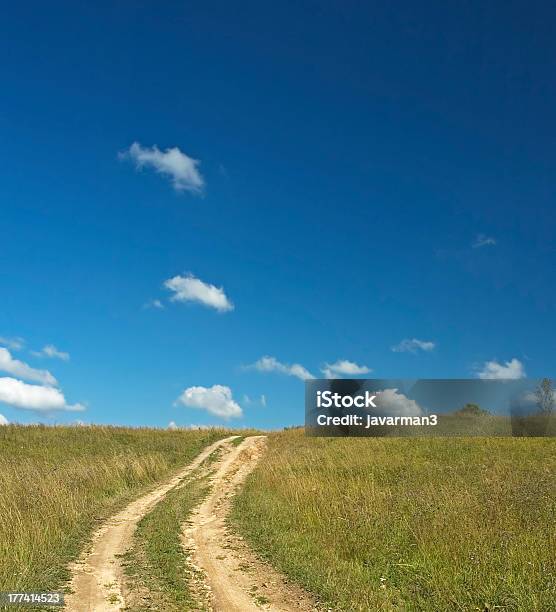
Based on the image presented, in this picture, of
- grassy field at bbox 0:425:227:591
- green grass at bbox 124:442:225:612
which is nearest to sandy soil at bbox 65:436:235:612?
green grass at bbox 124:442:225:612

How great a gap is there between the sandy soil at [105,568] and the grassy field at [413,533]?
10.3ft

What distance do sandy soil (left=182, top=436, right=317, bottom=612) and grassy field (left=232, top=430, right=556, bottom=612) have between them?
1.37 feet

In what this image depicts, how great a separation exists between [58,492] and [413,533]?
10833 mm

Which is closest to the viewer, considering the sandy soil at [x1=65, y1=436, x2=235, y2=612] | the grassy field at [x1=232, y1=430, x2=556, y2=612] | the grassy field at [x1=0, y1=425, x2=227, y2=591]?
Answer: the sandy soil at [x1=65, y1=436, x2=235, y2=612]

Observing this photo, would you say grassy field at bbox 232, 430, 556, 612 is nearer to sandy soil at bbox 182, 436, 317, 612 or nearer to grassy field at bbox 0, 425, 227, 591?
sandy soil at bbox 182, 436, 317, 612

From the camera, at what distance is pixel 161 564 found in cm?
1126

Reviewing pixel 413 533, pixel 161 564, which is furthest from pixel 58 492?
pixel 413 533

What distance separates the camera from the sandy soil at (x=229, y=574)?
30.4 ft

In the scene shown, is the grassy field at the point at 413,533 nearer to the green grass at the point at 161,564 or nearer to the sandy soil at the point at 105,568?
the green grass at the point at 161,564

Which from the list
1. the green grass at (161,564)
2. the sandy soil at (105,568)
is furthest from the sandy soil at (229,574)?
the sandy soil at (105,568)

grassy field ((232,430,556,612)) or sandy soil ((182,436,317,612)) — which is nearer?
sandy soil ((182,436,317,612))

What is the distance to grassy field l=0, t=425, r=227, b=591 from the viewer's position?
1090 centimetres

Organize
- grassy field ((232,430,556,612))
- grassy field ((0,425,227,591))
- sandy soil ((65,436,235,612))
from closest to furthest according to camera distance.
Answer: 1. sandy soil ((65,436,235,612))
2. grassy field ((232,430,556,612))
3. grassy field ((0,425,227,591))

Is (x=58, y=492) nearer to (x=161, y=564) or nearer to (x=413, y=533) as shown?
(x=161, y=564)
